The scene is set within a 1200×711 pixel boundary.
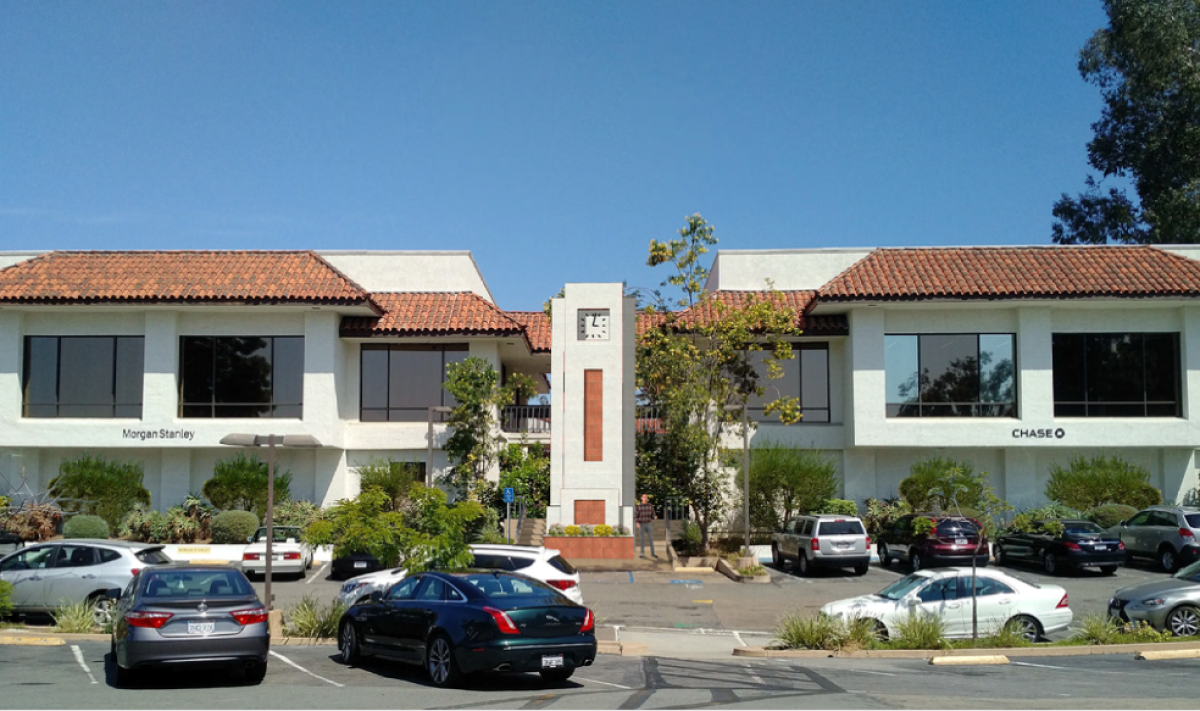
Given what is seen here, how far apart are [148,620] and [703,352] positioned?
25.5 metres

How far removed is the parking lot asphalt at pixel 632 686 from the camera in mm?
11922

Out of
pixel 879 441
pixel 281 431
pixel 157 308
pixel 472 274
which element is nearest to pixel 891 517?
pixel 879 441

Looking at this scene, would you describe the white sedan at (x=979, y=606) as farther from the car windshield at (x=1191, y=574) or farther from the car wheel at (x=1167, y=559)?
the car wheel at (x=1167, y=559)

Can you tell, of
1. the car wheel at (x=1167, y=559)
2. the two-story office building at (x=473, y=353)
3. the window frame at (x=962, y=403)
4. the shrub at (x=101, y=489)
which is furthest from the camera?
the window frame at (x=962, y=403)

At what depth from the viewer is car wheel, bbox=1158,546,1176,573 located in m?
28.2

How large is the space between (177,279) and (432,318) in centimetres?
802

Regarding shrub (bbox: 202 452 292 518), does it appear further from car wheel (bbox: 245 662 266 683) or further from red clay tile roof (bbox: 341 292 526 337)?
car wheel (bbox: 245 662 266 683)

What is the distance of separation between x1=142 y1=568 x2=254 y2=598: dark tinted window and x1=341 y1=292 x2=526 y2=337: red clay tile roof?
21.4m

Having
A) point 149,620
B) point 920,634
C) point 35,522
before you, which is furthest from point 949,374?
point 35,522

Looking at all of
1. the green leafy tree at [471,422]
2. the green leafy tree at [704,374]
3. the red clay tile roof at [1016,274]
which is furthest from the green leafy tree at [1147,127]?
the green leafy tree at [471,422]

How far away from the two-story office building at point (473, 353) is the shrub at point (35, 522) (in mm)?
2488

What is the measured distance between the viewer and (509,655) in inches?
508

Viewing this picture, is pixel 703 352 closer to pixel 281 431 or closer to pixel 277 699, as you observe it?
pixel 281 431

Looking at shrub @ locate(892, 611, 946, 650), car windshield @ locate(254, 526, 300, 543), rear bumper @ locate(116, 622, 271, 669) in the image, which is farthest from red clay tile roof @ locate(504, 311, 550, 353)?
rear bumper @ locate(116, 622, 271, 669)
